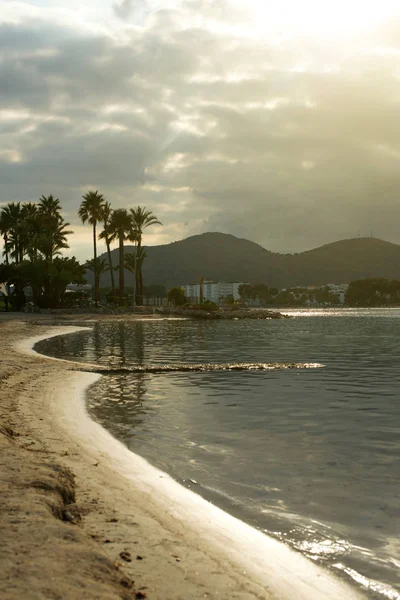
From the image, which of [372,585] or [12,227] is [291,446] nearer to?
[372,585]

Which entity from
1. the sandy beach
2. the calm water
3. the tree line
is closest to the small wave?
the calm water

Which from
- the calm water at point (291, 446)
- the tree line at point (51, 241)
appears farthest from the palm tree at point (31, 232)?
the calm water at point (291, 446)

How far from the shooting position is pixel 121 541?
5.24 m

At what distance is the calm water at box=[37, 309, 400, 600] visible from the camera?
6.30 metres

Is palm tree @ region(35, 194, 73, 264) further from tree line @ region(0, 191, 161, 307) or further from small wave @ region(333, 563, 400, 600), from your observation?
small wave @ region(333, 563, 400, 600)

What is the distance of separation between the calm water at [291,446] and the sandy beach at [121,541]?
1.64ft

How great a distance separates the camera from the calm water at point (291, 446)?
6305 millimetres

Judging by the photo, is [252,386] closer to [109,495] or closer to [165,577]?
[109,495]

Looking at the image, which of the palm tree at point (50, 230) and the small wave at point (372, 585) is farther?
the palm tree at point (50, 230)

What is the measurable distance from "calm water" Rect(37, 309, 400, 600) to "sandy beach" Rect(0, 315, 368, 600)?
499 mm

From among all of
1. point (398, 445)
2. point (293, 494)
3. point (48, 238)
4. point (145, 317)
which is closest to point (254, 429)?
point (398, 445)

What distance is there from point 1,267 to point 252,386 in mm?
70585

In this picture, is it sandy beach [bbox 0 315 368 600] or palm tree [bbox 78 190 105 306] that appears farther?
palm tree [bbox 78 190 105 306]

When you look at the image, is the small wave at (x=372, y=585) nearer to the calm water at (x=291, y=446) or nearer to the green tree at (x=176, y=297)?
the calm water at (x=291, y=446)
